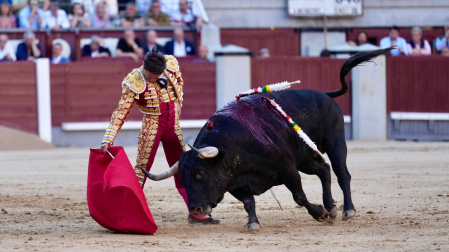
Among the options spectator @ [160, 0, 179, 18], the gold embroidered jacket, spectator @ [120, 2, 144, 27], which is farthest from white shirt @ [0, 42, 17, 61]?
the gold embroidered jacket

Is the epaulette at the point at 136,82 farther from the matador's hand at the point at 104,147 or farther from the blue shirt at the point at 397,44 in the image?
the blue shirt at the point at 397,44

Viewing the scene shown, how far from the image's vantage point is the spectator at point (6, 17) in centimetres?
1171

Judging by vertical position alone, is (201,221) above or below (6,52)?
below

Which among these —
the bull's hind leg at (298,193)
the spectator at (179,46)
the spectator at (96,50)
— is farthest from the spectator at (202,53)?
the bull's hind leg at (298,193)

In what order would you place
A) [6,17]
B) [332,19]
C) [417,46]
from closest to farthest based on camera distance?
[6,17]
[417,46]
[332,19]

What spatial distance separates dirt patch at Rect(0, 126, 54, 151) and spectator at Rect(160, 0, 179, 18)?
2.47 meters

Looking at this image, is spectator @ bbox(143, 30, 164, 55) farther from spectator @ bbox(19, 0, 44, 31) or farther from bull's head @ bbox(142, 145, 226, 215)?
bull's head @ bbox(142, 145, 226, 215)

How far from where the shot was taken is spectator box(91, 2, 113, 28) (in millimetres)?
12023

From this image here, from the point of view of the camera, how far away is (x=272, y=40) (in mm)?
14641

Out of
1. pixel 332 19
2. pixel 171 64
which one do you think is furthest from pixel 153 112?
pixel 332 19

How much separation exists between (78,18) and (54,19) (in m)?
0.31

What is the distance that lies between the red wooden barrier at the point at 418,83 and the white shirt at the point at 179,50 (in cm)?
272

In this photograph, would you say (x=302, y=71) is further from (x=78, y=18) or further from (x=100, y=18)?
(x=78, y=18)

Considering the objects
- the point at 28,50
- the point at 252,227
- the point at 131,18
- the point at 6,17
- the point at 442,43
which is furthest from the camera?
the point at 442,43
